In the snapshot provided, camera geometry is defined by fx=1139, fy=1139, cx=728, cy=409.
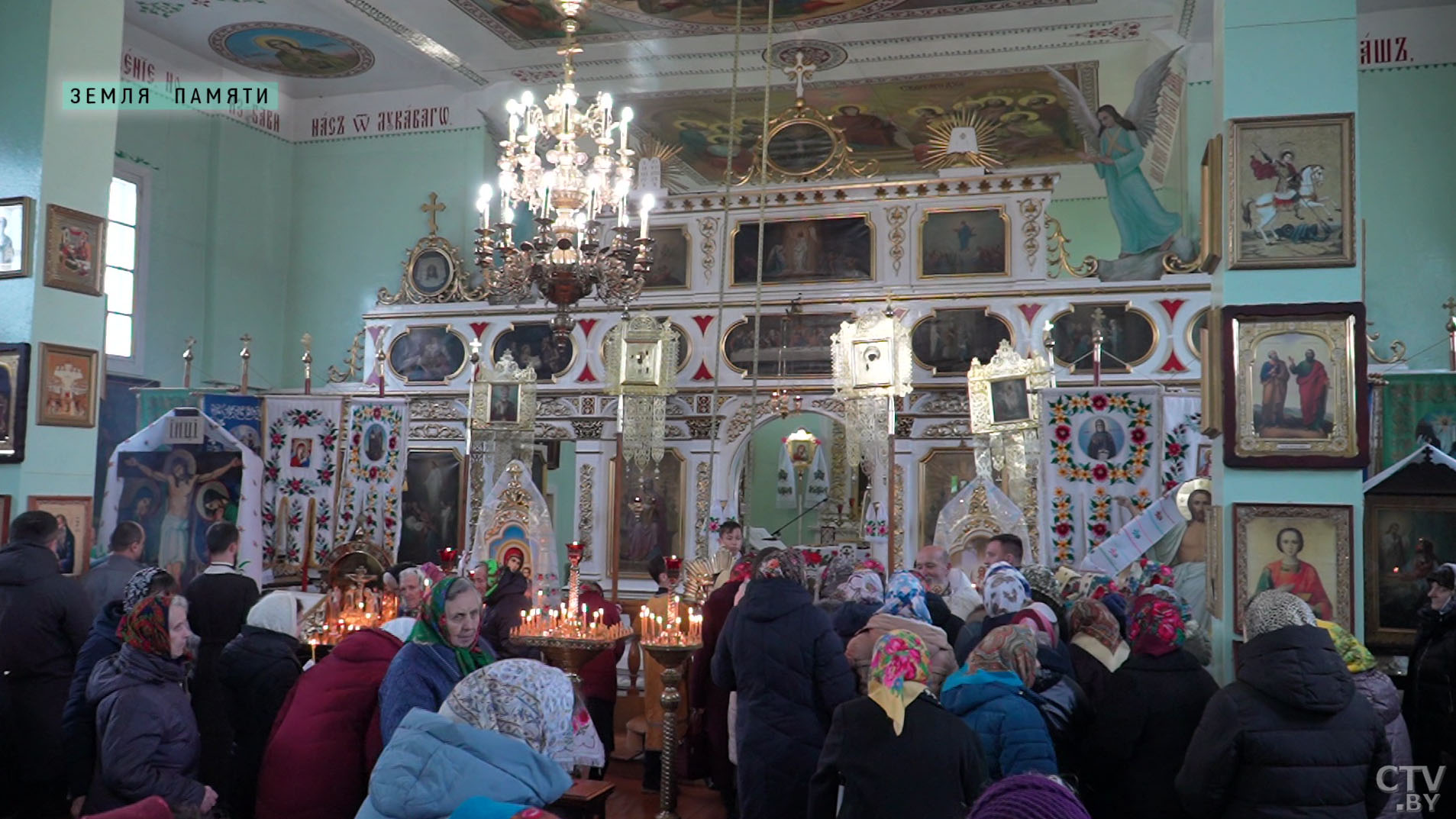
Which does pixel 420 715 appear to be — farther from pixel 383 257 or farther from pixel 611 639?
pixel 383 257

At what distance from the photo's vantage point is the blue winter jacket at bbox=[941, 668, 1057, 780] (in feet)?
10.5

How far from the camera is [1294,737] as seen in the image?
10.1ft

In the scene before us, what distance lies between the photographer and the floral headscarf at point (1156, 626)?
3.59 m

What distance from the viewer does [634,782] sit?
6.89m

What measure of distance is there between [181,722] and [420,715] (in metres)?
1.63

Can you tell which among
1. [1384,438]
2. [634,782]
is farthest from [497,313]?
[1384,438]

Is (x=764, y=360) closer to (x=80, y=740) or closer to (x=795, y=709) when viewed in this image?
(x=795, y=709)

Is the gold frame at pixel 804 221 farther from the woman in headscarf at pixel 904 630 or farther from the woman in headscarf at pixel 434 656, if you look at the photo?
the woman in headscarf at pixel 434 656

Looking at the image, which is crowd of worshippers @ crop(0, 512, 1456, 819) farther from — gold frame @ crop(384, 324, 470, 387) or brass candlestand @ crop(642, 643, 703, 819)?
gold frame @ crop(384, 324, 470, 387)

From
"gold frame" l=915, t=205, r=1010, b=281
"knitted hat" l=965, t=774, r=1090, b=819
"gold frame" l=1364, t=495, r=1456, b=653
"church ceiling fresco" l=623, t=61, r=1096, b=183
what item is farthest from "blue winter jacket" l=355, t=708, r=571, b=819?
"church ceiling fresco" l=623, t=61, r=1096, b=183

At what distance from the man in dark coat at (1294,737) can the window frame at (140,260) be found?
12.2 meters

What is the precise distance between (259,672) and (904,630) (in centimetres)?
258

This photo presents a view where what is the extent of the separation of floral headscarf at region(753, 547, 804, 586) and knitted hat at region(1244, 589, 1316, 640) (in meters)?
1.69

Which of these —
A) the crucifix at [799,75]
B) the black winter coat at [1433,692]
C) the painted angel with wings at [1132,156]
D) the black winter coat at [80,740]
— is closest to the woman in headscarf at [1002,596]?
the black winter coat at [1433,692]
